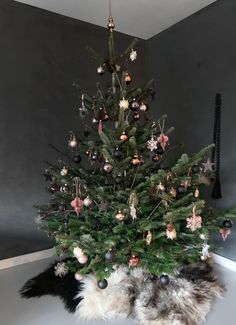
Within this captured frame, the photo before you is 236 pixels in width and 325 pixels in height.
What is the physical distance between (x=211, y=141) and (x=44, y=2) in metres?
1.86

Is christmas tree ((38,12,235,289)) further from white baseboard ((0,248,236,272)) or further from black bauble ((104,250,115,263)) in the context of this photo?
white baseboard ((0,248,236,272))

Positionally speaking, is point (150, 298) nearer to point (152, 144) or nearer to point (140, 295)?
point (140, 295)

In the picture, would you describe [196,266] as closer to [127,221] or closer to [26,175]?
[127,221]

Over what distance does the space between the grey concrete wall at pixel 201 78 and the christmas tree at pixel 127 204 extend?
0.59m

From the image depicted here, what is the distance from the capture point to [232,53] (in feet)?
7.38

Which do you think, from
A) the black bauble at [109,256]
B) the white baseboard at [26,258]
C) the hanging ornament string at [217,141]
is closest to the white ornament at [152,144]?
the black bauble at [109,256]

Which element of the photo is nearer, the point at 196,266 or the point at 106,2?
the point at 196,266

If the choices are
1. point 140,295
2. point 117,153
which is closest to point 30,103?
point 117,153

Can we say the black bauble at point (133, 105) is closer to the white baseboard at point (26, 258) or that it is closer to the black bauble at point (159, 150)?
the black bauble at point (159, 150)

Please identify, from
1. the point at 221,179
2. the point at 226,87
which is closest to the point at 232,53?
the point at 226,87

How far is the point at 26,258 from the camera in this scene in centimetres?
239

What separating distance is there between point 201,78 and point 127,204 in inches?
60.2

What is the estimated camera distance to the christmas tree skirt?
1574mm

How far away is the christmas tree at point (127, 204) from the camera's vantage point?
1605 millimetres
